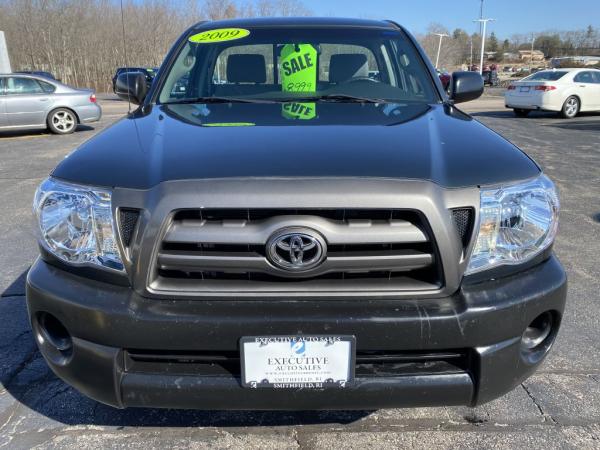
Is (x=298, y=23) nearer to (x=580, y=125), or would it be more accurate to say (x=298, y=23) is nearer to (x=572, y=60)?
(x=580, y=125)

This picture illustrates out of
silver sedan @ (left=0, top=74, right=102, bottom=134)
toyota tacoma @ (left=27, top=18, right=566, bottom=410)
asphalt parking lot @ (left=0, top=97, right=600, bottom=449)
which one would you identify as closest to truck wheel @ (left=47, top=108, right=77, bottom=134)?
silver sedan @ (left=0, top=74, right=102, bottom=134)

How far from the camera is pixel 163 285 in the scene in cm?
171

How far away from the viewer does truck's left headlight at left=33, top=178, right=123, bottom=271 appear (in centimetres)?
172

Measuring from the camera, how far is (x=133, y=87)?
10.7 feet

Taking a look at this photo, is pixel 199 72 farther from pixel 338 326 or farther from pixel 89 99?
pixel 89 99

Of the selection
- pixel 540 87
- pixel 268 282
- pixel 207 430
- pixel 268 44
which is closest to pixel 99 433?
pixel 207 430

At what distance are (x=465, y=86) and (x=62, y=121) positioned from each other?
1110 cm

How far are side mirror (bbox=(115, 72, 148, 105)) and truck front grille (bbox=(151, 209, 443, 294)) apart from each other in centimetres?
192

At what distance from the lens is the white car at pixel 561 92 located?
14641 millimetres

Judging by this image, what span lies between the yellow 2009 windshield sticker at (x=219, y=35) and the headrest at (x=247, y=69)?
152mm

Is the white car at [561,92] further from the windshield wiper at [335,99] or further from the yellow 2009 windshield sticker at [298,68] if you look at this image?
the windshield wiper at [335,99]

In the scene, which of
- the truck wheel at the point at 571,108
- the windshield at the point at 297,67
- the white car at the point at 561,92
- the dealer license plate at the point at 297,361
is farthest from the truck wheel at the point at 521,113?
the dealer license plate at the point at 297,361

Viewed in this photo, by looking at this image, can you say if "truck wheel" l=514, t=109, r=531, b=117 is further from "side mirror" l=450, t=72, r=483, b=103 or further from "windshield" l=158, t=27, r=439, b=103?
"windshield" l=158, t=27, r=439, b=103

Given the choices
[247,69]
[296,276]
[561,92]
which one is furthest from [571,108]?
[296,276]
